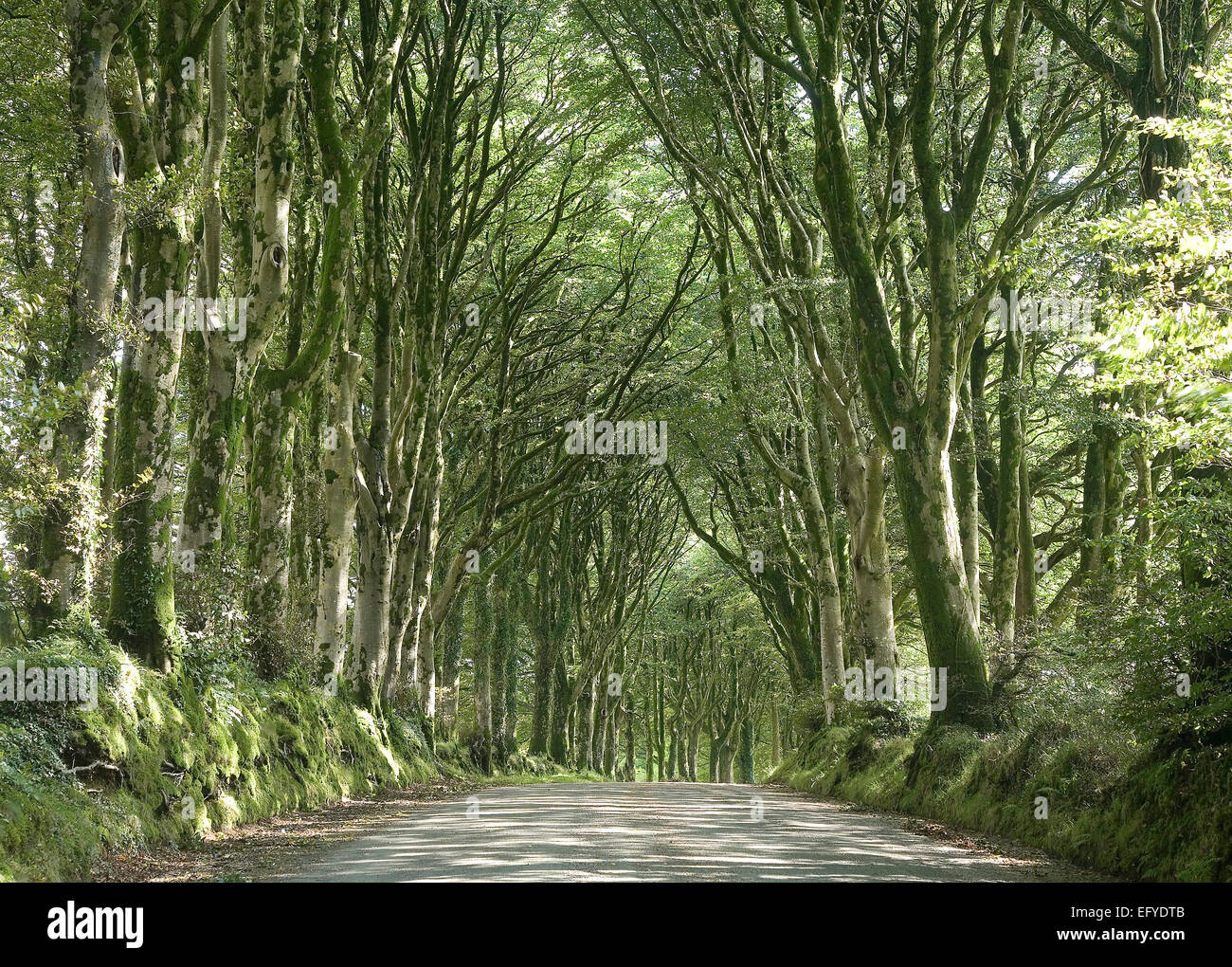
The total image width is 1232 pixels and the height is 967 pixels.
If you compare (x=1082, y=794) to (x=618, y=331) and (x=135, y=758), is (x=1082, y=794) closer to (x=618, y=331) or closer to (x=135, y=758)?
(x=135, y=758)

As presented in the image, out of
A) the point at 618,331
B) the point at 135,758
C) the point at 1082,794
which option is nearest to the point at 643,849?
the point at 1082,794

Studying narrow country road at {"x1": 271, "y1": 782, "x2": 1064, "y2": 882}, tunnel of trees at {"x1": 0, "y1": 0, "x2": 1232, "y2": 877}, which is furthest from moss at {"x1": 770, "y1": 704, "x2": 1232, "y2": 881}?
narrow country road at {"x1": 271, "y1": 782, "x2": 1064, "y2": 882}

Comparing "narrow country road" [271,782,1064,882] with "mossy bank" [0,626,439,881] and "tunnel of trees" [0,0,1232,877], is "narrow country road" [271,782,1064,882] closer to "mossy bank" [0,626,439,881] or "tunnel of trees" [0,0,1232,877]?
"mossy bank" [0,626,439,881]

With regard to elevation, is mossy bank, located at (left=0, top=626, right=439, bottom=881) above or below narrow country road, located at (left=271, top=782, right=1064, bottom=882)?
above

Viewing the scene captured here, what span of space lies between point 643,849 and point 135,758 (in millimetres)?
3963

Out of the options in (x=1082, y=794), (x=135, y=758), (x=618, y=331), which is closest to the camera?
(x=135, y=758)

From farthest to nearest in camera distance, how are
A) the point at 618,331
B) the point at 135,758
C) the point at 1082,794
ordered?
the point at 618,331, the point at 1082,794, the point at 135,758

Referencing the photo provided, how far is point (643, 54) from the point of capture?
2000 centimetres

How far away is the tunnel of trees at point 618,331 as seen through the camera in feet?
28.9

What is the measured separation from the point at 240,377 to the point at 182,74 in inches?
130

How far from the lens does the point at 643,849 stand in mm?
8945

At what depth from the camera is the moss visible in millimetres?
6969

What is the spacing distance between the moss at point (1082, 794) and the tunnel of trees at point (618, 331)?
10.5 inches

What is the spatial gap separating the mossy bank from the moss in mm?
6754
